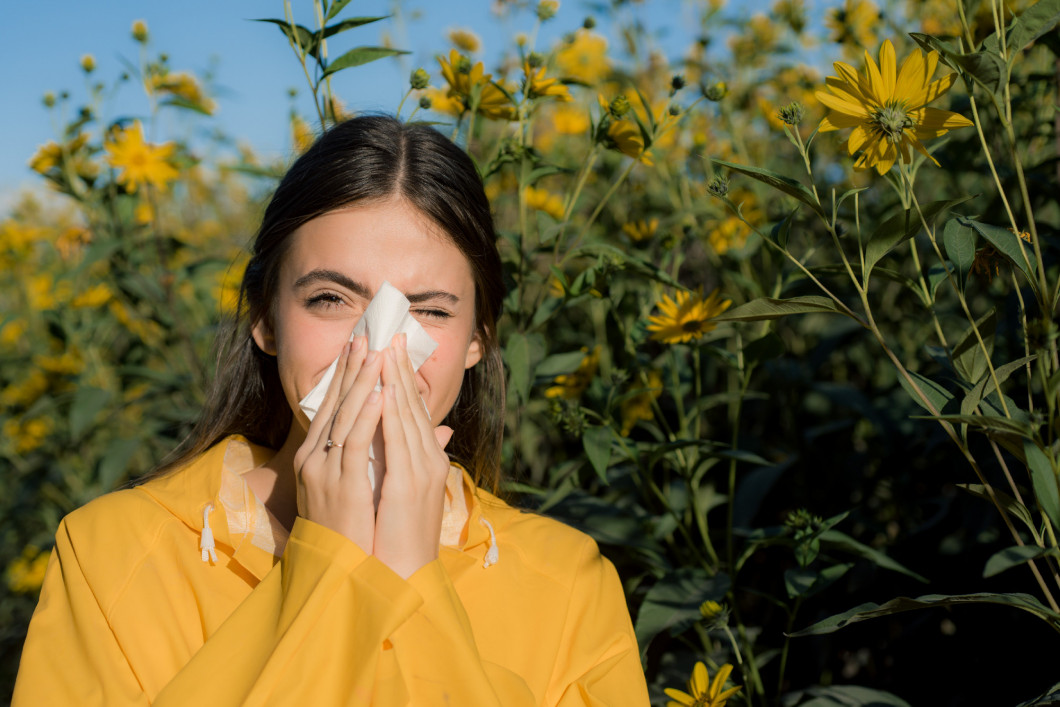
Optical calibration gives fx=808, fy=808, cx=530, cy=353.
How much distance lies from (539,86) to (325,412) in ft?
2.32

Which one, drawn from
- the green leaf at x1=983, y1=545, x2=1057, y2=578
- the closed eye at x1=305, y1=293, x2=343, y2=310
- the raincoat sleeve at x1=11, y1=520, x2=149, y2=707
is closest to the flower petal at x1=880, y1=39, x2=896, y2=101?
the green leaf at x1=983, y1=545, x2=1057, y2=578

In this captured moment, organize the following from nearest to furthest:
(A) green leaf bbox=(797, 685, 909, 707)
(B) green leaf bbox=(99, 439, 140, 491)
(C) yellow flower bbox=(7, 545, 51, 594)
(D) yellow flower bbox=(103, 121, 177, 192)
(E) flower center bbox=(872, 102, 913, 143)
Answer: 1. (E) flower center bbox=(872, 102, 913, 143)
2. (A) green leaf bbox=(797, 685, 909, 707)
3. (B) green leaf bbox=(99, 439, 140, 491)
4. (D) yellow flower bbox=(103, 121, 177, 192)
5. (C) yellow flower bbox=(7, 545, 51, 594)

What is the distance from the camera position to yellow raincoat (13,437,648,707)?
86 centimetres

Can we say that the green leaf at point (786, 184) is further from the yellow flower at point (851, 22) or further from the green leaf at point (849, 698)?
the yellow flower at point (851, 22)

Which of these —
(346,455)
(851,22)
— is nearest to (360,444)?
(346,455)

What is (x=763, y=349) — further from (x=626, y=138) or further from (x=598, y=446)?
(x=626, y=138)

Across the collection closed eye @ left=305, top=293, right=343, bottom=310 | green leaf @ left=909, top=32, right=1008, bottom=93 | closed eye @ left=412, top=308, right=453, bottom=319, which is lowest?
closed eye @ left=412, top=308, right=453, bottom=319

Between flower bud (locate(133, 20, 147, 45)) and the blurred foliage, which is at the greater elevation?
flower bud (locate(133, 20, 147, 45))

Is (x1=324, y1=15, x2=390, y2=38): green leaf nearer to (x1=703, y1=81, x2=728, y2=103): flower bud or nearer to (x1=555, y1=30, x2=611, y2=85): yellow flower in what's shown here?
(x1=703, y1=81, x2=728, y2=103): flower bud

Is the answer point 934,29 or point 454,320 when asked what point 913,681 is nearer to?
point 454,320

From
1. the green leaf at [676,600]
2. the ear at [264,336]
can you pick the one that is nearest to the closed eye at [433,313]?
the ear at [264,336]

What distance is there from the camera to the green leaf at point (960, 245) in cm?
88

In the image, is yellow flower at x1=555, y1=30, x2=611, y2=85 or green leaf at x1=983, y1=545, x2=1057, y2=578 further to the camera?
yellow flower at x1=555, y1=30, x2=611, y2=85

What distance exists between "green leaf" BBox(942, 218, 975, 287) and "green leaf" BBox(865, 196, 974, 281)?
4 cm
